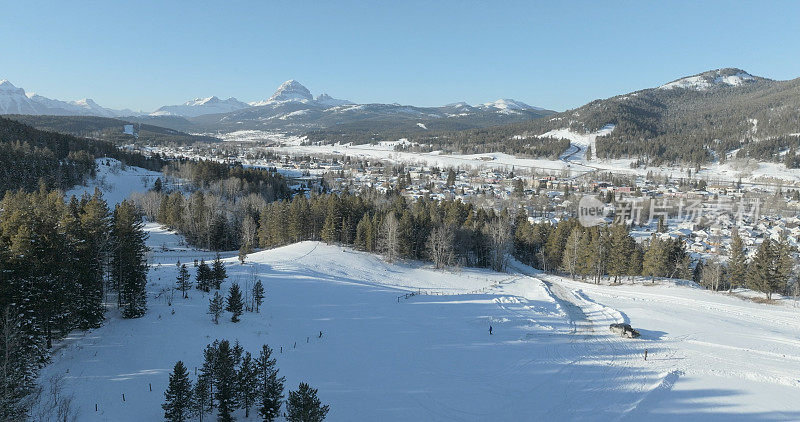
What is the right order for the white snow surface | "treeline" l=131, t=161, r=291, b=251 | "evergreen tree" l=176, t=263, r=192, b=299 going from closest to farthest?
1. "evergreen tree" l=176, t=263, r=192, b=299
2. "treeline" l=131, t=161, r=291, b=251
3. the white snow surface

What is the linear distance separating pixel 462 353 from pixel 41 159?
9565 cm

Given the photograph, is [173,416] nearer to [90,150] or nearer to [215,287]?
[215,287]

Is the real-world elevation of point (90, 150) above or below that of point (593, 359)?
above

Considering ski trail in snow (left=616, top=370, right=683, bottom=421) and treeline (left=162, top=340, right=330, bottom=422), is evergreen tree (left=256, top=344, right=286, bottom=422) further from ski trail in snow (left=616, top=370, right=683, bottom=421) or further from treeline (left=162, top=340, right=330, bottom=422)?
ski trail in snow (left=616, top=370, right=683, bottom=421)

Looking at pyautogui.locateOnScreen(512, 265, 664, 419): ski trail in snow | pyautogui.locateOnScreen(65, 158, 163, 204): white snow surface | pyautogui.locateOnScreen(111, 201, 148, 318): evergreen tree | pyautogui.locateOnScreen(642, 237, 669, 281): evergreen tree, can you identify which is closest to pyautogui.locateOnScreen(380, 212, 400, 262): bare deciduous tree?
pyautogui.locateOnScreen(512, 265, 664, 419): ski trail in snow

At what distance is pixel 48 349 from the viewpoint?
58.3 feet

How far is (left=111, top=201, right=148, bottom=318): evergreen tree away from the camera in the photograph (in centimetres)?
2243

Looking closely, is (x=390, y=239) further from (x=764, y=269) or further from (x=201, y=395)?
(x=764, y=269)

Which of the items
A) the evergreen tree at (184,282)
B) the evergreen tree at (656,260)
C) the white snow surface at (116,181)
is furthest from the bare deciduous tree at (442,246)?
the white snow surface at (116,181)

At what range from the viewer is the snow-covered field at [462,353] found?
1588 cm

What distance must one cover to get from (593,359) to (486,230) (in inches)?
1436

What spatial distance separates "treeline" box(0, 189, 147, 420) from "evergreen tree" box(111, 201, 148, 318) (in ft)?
0.19

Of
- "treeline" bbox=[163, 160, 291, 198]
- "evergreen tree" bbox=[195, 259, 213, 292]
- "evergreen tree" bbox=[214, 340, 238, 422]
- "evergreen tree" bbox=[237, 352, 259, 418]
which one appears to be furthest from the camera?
"treeline" bbox=[163, 160, 291, 198]

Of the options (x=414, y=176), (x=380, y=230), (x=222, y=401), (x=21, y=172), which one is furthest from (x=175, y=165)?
(x=222, y=401)
